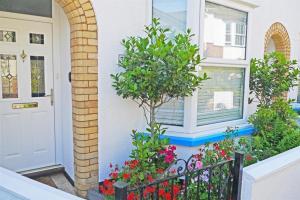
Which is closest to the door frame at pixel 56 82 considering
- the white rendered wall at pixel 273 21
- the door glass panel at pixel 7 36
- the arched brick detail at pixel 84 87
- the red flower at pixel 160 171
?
the door glass panel at pixel 7 36

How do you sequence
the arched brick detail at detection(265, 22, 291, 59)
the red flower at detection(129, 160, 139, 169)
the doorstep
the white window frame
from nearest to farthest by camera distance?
1. the red flower at detection(129, 160, 139, 169)
2. the doorstep
3. the white window frame
4. the arched brick detail at detection(265, 22, 291, 59)

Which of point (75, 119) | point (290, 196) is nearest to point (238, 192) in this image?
point (290, 196)

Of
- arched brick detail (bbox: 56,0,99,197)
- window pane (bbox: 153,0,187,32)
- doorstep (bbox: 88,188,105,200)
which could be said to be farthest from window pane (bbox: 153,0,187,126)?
doorstep (bbox: 88,188,105,200)

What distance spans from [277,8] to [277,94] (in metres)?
2.21

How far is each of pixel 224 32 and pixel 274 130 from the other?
1622mm

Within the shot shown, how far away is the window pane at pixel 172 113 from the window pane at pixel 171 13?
37.6 inches

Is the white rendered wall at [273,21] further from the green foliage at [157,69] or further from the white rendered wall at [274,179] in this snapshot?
the white rendered wall at [274,179]

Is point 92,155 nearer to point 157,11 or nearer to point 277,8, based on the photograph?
point 157,11

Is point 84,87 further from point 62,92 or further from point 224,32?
point 224,32

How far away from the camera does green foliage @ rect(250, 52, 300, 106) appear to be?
445 cm

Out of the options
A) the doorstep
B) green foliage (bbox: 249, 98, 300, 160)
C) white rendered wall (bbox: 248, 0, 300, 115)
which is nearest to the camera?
the doorstep

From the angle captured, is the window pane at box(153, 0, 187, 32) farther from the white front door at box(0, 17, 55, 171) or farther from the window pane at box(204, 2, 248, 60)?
the white front door at box(0, 17, 55, 171)

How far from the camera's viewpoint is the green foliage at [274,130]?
143 inches

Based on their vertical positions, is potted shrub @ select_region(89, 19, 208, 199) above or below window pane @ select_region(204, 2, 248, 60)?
below
